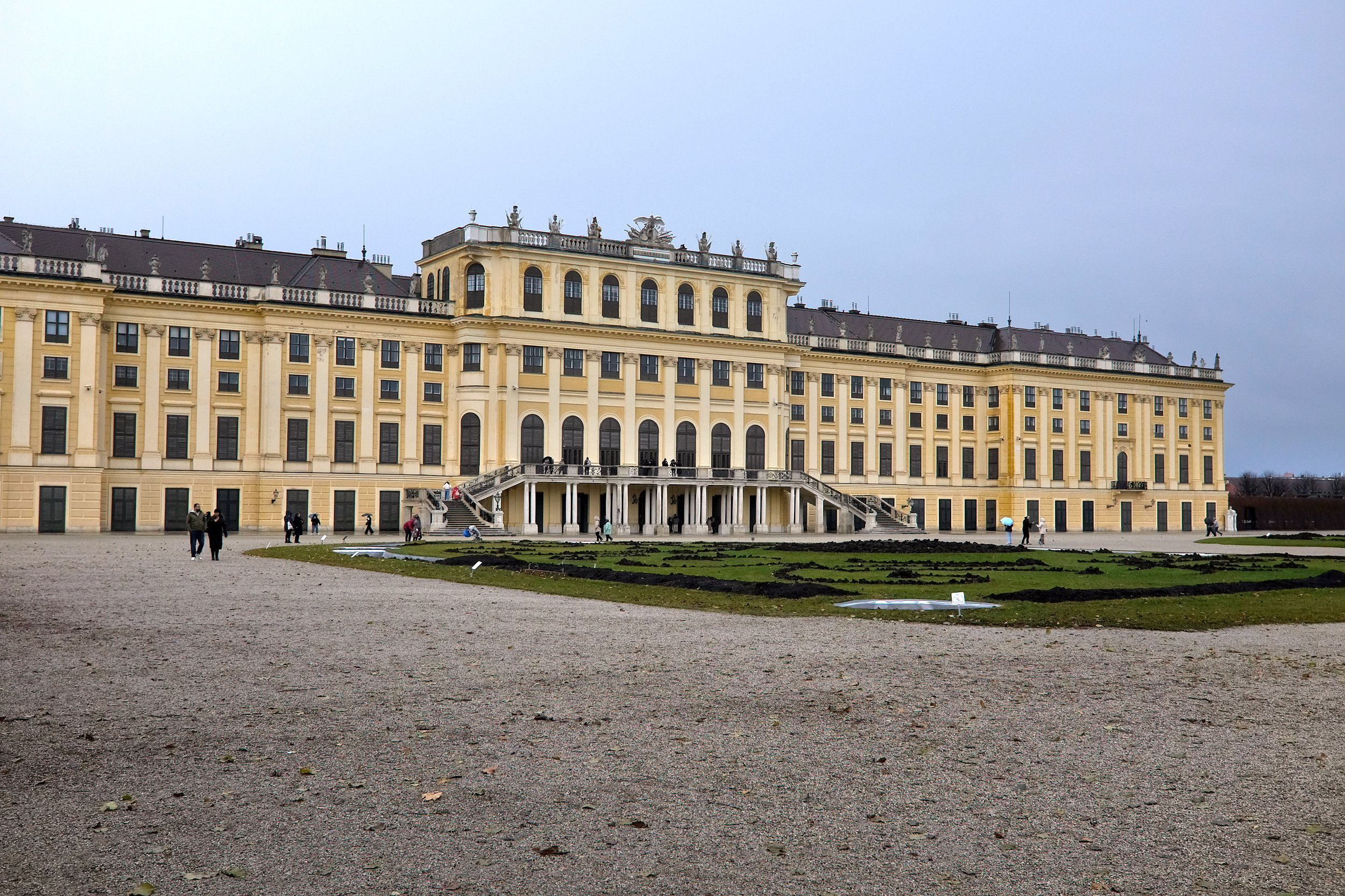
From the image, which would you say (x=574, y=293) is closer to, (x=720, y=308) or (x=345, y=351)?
(x=720, y=308)

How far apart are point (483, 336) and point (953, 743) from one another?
65.7 metres

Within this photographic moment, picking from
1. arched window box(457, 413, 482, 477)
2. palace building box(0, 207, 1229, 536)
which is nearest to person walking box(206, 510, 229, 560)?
palace building box(0, 207, 1229, 536)

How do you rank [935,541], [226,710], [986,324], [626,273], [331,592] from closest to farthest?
1. [226,710]
2. [331,592]
3. [935,541]
4. [626,273]
5. [986,324]

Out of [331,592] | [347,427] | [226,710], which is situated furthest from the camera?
[347,427]

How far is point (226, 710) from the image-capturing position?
456 inches

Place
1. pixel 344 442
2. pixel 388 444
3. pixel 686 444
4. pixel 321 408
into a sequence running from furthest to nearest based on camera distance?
1. pixel 686 444
2. pixel 388 444
3. pixel 344 442
4. pixel 321 408

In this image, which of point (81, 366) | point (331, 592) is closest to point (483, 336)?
point (81, 366)

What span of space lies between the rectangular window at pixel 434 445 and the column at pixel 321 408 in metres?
5.79

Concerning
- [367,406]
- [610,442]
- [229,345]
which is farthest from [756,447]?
[229,345]

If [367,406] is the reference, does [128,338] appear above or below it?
above

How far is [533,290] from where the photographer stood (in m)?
75.1

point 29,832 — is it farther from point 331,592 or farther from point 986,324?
point 986,324

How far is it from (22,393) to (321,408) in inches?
610

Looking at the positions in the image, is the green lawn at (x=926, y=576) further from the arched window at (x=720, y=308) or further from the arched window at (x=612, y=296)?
the arched window at (x=720, y=308)
